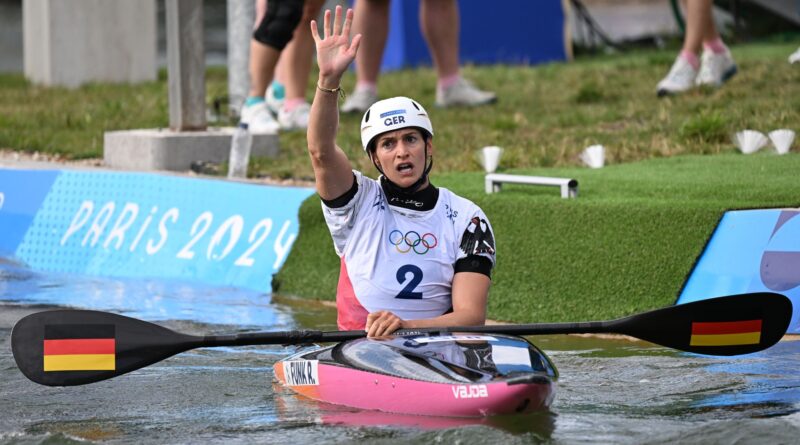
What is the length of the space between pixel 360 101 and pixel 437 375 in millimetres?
7215

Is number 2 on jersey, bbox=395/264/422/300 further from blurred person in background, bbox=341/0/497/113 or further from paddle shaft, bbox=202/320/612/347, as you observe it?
blurred person in background, bbox=341/0/497/113

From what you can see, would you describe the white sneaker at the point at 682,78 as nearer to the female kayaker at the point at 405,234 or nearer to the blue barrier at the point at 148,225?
the blue barrier at the point at 148,225

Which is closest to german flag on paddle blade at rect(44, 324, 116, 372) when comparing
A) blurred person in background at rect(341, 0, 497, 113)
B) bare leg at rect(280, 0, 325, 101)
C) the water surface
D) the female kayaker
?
the water surface

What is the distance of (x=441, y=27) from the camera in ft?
38.5

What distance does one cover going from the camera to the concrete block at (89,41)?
56.9ft

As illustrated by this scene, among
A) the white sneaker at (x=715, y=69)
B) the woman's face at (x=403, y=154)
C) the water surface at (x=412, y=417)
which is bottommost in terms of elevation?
the water surface at (x=412, y=417)

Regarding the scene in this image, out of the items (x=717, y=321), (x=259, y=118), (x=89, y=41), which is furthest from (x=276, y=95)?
(x=717, y=321)

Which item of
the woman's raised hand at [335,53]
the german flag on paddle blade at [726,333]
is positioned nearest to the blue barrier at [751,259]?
the german flag on paddle blade at [726,333]

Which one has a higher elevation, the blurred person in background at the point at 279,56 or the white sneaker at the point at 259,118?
the blurred person in background at the point at 279,56

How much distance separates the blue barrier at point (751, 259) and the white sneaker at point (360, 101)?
5.58m

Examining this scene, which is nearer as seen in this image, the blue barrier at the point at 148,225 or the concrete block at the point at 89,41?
the blue barrier at the point at 148,225

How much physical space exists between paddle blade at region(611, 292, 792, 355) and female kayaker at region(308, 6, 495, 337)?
2.06ft

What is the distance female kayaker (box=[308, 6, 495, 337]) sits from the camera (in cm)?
583

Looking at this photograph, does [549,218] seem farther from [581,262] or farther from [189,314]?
[189,314]
